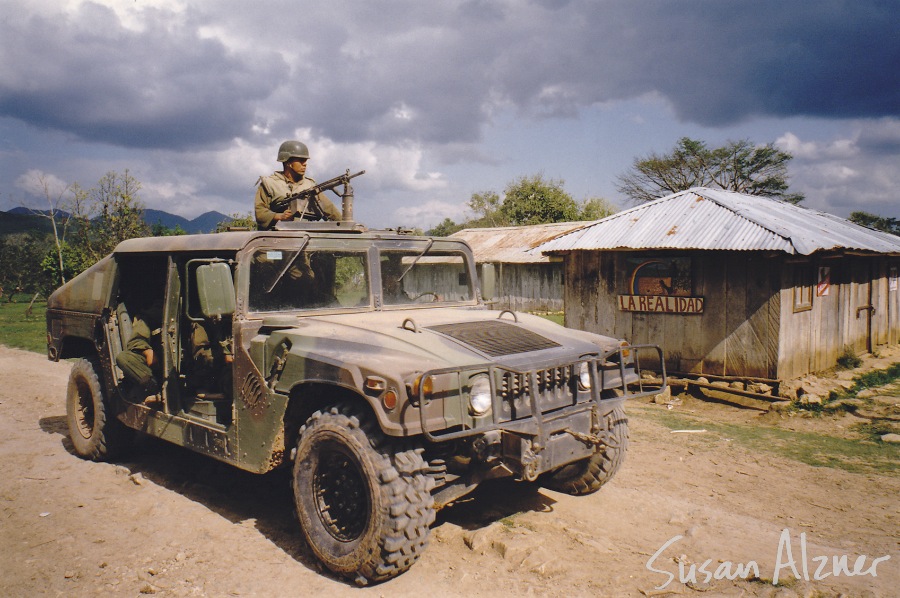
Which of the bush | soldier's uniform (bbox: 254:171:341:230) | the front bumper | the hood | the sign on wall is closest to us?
the front bumper

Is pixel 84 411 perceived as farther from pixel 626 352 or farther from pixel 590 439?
pixel 626 352

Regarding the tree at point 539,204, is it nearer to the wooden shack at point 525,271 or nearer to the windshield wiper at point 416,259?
the wooden shack at point 525,271

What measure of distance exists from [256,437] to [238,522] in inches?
32.9

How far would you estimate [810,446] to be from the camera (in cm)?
706

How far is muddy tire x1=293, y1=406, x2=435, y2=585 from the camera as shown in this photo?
3.64 m

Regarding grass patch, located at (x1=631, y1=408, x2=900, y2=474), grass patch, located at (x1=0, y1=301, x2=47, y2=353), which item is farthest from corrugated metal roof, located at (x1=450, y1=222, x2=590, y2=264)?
grass patch, located at (x1=631, y1=408, x2=900, y2=474)

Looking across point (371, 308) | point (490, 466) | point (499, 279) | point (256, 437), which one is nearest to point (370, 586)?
point (490, 466)

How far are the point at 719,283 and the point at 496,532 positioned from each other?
6843mm

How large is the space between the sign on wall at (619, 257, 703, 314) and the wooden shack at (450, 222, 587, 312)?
39.3 ft

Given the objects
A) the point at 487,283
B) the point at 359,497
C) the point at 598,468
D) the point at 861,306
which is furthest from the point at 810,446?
the point at 861,306

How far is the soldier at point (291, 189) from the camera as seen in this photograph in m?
5.93

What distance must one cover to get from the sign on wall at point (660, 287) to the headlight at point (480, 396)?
711 cm

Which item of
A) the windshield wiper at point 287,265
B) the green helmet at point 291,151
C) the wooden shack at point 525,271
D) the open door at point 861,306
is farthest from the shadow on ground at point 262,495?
the wooden shack at point 525,271

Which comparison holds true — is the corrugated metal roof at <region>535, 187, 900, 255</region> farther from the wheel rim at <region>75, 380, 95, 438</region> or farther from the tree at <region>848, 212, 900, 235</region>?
the tree at <region>848, 212, 900, 235</region>
